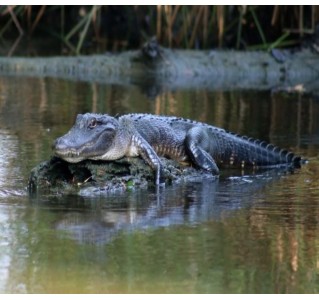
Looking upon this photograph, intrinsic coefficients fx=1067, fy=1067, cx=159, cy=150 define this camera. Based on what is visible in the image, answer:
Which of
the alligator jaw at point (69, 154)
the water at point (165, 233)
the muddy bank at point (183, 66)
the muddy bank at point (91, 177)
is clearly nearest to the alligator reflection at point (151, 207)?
the water at point (165, 233)

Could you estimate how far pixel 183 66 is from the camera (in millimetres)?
17125

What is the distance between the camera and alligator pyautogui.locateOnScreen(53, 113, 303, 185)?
8.23 meters

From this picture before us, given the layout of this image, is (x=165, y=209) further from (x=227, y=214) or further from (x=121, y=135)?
(x=121, y=135)

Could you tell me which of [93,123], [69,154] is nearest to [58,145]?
[69,154]

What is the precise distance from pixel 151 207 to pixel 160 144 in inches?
72.8

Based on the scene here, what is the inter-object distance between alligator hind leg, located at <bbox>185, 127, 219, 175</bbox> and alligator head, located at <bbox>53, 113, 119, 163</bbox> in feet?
2.81

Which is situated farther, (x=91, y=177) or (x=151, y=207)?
(x=91, y=177)

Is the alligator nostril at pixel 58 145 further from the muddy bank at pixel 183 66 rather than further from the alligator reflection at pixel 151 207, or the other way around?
the muddy bank at pixel 183 66

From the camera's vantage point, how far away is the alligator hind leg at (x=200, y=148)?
29.6ft

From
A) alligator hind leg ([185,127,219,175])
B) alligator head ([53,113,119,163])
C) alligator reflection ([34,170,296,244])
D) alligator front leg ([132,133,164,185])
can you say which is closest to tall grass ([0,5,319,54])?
alligator hind leg ([185,127,219,175])

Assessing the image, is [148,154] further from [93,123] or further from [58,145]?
[58,145]

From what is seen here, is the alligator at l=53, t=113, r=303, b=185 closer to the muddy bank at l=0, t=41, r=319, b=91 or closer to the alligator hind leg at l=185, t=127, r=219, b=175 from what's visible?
the alligator hind leg at l=185, t=127, r=219, b=175
